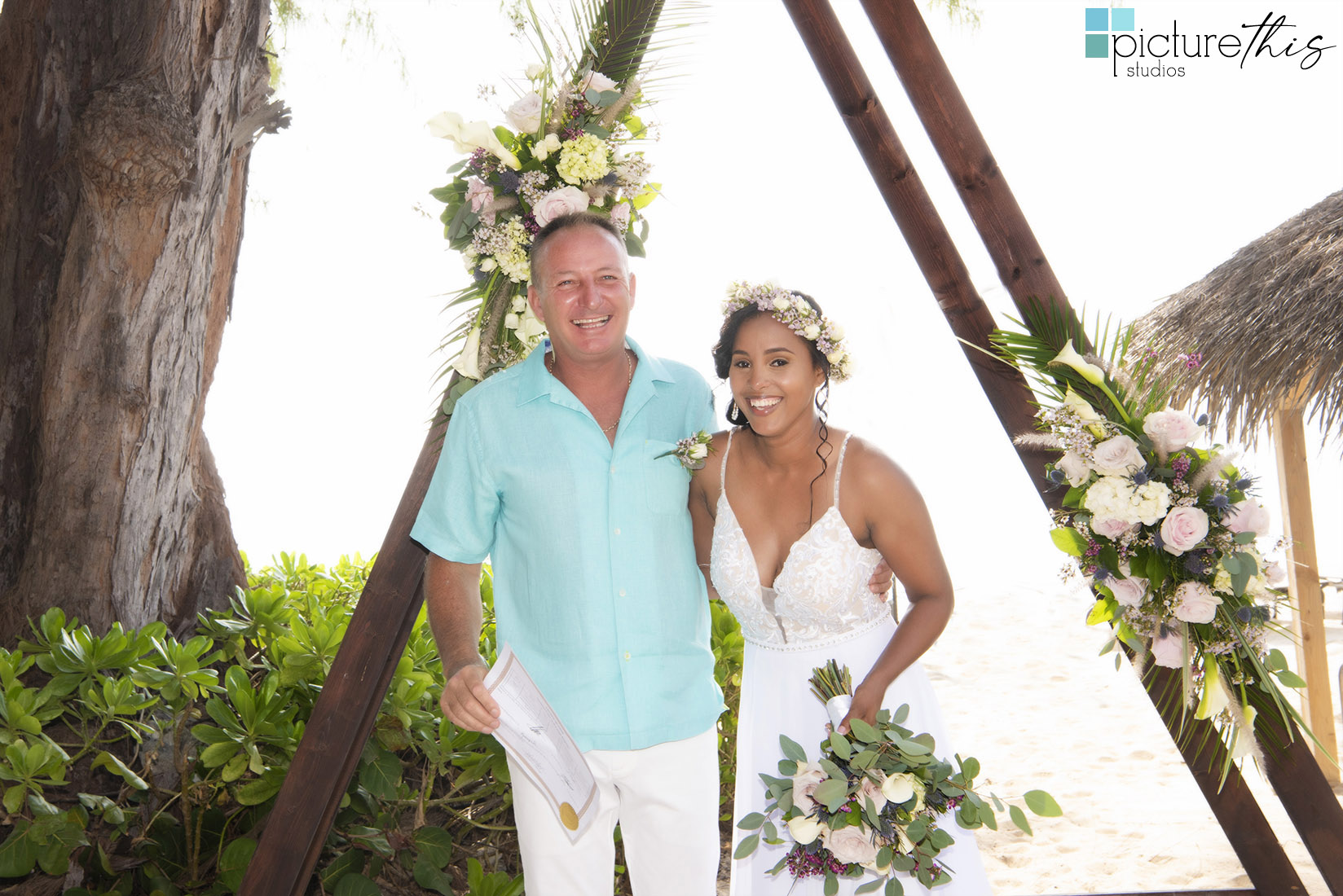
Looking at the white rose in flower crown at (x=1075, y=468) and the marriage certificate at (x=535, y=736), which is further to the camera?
the white rose in flower crown at (x=1075, y=468)

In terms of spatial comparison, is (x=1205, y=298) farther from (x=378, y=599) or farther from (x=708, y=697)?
(x=378, y=599)

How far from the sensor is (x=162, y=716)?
3514 mm

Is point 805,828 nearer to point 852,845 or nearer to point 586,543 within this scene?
point 852,845

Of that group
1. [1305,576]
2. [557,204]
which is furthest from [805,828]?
[1305,576]

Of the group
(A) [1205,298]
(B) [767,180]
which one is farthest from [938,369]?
(A) [1205,298]

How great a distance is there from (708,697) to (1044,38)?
17486 mm

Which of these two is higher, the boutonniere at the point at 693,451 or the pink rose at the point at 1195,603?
the boutonniere at the point at 693,451

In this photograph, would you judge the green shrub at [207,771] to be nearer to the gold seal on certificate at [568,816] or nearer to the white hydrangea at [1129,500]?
the gold seal on certificate at [568,816]

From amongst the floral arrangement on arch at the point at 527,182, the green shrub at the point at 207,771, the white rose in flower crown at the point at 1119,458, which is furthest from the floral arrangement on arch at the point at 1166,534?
the green shrub at the point at 207,771

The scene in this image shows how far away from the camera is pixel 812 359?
100 inches

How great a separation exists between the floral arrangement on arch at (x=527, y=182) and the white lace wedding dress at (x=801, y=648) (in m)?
0.83

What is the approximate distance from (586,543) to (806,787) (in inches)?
32.3

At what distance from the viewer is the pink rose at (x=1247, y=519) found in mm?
2422

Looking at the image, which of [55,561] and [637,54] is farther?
[55,561]
